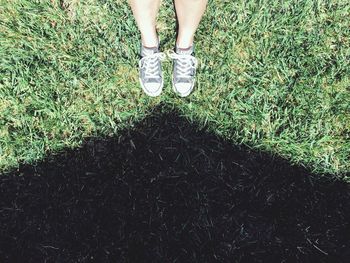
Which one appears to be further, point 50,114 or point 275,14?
point 275,14

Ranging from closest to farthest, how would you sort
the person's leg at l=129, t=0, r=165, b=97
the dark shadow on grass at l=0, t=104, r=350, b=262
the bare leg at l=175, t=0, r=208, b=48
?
the bare leg at l=175, t=0, r=208, b=48
the dark shadow on grass at l=0, t=104, r=350, b=262
the person's leg at l=129, t=0, r=165, b=97

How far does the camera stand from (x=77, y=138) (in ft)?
8.24

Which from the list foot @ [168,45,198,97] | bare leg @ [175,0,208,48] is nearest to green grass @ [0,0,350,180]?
foot @ [168,45,198,97]

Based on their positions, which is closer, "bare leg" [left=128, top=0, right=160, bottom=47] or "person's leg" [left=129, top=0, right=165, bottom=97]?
"bare leg" [left=128, top=0, right=160, bottom=47]

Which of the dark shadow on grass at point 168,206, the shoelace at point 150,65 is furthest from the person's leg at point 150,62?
the dark shadow on grass at point 168,206

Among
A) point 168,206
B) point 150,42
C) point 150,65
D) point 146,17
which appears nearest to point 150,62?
point 150,65

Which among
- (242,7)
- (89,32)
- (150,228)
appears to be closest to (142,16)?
(89,32)

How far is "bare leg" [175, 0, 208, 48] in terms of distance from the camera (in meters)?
2.21

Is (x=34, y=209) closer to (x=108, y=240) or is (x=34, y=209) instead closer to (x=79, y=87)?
(x=108, y=240)

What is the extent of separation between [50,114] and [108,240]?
0.82 metres

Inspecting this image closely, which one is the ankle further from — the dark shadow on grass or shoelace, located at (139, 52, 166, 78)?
the dark shadow on grass

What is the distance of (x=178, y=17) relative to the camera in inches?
95.8

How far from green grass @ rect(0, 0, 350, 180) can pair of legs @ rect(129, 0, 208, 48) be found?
16 cm

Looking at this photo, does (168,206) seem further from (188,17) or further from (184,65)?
(188,17)
